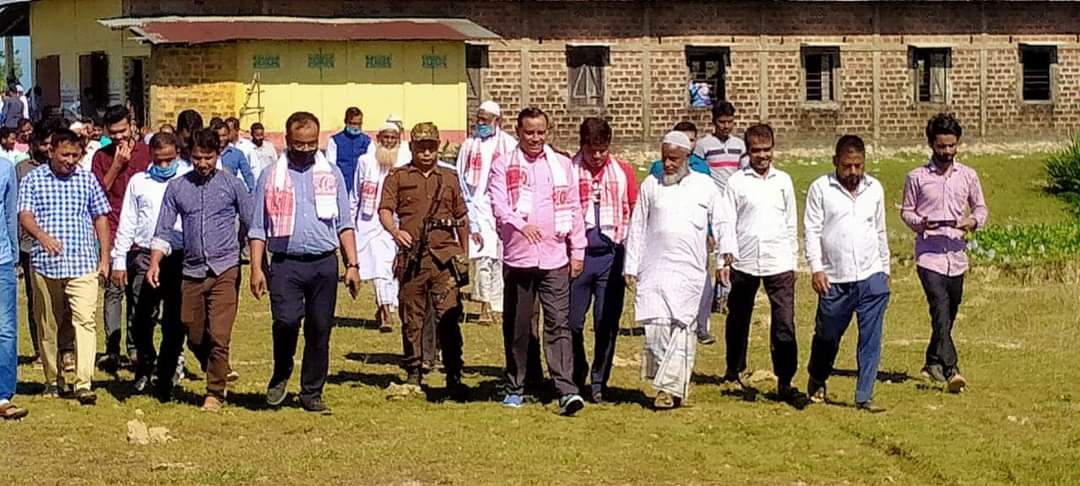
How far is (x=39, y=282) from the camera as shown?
11609 millimetres

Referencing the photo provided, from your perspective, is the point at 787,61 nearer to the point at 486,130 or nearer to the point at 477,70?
the point at 477,70

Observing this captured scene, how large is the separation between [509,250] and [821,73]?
2847 centimetres

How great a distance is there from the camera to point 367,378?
13.0m

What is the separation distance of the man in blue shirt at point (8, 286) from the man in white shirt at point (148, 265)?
874mm

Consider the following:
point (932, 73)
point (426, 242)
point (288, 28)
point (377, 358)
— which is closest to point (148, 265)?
point (426, 242)

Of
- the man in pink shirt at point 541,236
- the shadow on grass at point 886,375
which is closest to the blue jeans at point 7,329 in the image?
the man in pink shirt at point 541,236

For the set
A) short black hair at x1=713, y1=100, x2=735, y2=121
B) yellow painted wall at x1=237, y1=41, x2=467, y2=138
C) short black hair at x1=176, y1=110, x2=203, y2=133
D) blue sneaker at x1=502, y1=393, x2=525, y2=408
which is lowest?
blue sneaker at x1=502, y1=393, x2=525, y2=408

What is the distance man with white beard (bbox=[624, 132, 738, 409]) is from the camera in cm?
1124

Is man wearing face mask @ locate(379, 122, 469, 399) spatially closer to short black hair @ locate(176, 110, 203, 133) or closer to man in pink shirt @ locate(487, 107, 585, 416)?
man in pink shirt @ locate(487, 107, 585, 416)

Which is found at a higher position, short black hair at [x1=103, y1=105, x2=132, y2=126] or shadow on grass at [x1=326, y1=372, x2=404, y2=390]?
short black hair at [x1=103, y1=105, x2=132, y2=126]

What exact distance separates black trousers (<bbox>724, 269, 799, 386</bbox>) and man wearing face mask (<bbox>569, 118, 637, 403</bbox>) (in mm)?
909

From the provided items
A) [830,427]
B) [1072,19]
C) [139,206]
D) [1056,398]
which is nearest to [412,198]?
[139,206]

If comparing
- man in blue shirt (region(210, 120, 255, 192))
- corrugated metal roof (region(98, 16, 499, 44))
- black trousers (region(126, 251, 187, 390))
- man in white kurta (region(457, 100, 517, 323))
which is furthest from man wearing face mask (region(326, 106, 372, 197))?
corrugated metal roof (region(98, 16, 499, 44))

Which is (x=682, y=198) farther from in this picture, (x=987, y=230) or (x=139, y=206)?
(x=987, y=230)
